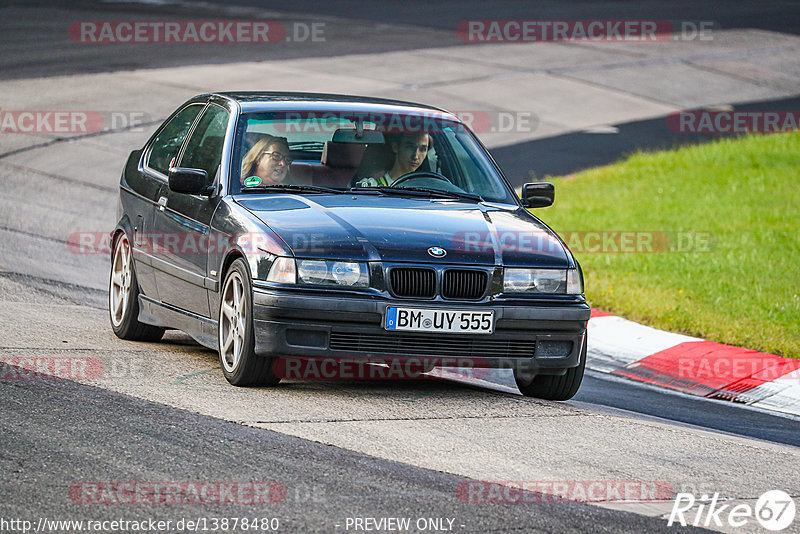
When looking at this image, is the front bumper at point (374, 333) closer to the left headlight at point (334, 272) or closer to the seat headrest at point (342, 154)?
the left headlight at point (334, 272)

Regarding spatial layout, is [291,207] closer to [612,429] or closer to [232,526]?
[612,429]

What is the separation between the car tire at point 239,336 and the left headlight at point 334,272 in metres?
0.32

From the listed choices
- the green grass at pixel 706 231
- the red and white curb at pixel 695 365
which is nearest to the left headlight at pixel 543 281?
the red and white curb at pixel 695 365

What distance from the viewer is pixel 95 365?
744 centimetres

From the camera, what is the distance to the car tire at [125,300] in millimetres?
8688

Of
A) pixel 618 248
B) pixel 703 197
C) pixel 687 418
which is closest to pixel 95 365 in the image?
pixel 687 418

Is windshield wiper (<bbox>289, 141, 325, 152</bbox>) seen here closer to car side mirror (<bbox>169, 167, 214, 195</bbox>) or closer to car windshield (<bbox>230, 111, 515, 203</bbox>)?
car windshield (<bbox>230, 111, 515, 203</bbox>)

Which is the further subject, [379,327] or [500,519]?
[379,327]

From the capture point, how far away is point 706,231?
14.2m

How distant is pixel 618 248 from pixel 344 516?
9.14m

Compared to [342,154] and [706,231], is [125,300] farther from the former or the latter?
[706,231]

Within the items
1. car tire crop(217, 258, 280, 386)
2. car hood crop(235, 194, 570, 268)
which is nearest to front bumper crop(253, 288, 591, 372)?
car tire crop(217, 258, 280, 386)

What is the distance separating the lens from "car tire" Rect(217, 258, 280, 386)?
6898 millimetres

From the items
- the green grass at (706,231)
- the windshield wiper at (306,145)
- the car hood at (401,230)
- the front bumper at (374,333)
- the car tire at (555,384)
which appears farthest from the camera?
the green grass at (706,231)
